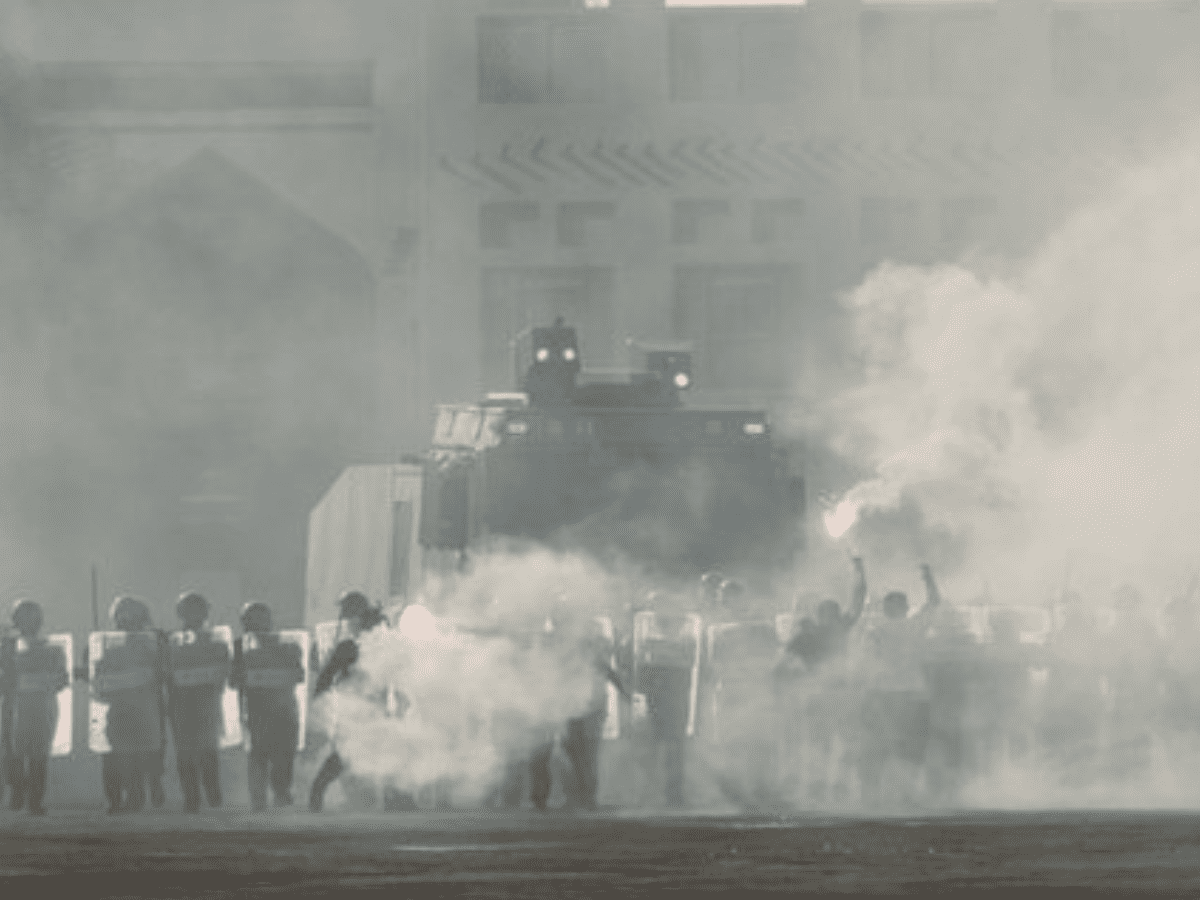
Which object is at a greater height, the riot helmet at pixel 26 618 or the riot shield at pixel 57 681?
the riot helmet at pixel 26 618

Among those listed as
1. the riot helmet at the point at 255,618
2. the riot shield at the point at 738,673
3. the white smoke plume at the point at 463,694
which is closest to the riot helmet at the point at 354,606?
the white smoke plume at the point at 463,694

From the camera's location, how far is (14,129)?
4947 cm

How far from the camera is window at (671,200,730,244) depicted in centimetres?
4806

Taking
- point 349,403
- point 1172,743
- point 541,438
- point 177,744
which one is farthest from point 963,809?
point 349,403

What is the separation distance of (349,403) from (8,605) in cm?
522

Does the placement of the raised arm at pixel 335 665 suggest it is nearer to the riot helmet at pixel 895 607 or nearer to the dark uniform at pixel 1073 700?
the riot helmet at pixel 895 607

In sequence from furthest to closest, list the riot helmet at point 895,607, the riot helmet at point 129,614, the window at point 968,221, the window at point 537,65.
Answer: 1. the window at point 537,65
2. the window at point 968,221
3. the riot helmet at point 895,607
4. the riot helmet at point 129,614

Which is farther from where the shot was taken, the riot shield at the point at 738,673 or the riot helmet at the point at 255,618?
the riot shield at the point at 738,673

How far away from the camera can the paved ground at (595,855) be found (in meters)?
17.0

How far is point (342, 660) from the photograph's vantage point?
887 inches

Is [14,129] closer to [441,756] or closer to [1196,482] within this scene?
[1196,482]

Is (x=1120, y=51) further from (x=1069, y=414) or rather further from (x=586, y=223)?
(x=1069, y=414)

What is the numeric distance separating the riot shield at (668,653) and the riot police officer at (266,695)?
2.20 m

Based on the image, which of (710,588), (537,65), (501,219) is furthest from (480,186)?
(710,588)
